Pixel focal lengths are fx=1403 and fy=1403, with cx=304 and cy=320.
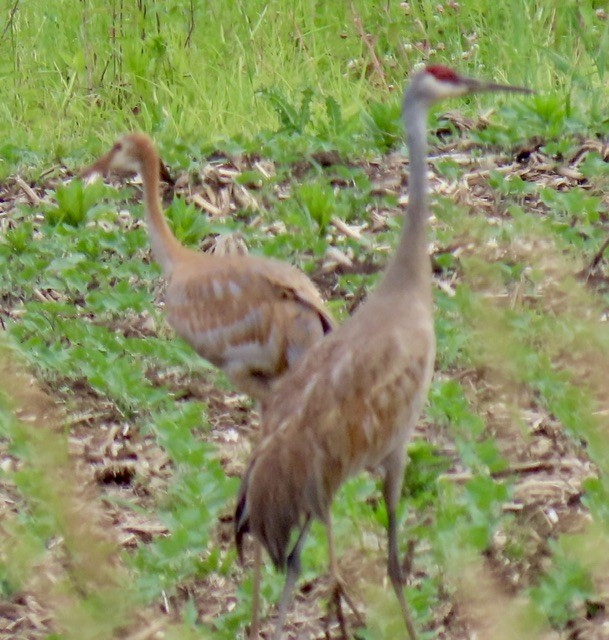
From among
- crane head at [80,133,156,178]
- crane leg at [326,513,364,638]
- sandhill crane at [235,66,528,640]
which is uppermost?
sandhill crane at [235,66,528,640]

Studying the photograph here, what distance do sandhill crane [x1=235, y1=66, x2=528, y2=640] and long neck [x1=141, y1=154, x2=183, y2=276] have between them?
5.01ft

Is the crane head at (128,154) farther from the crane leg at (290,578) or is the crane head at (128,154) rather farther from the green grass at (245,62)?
the crane leg at (290,578)

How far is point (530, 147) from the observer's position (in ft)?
21.1

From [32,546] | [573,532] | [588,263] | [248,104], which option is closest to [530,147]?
[588,263]

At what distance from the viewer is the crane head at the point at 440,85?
12.3 feet

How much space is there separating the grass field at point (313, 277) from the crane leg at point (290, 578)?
215 millimetres

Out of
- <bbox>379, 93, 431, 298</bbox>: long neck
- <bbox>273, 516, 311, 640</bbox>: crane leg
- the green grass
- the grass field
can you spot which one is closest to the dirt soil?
the grass field

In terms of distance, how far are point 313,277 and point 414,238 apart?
2005 millimetres

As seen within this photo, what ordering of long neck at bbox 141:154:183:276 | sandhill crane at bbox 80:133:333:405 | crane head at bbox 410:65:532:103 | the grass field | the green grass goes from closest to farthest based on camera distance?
the grass field → crane head at bbox 410:65:532:103 → sandhill crane at bbox 80:133:333:405 → long neck at bbox 141:154:183:276 → the green grass

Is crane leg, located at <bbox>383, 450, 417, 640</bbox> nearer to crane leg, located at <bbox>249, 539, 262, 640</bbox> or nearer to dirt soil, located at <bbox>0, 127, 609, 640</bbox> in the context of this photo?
dirt soil, located at <bbox>0, 127, 609, 640</bbox>

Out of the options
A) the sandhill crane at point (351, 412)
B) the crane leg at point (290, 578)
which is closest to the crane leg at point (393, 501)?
the sandhill crane at point (351, 412)

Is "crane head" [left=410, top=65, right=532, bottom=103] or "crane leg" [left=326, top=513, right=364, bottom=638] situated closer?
"crane leg" [left=326, top=513, right=364, bottom=638]

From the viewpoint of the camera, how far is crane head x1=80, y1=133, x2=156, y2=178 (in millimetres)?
5473

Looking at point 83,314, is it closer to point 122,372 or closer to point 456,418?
point 122,372
